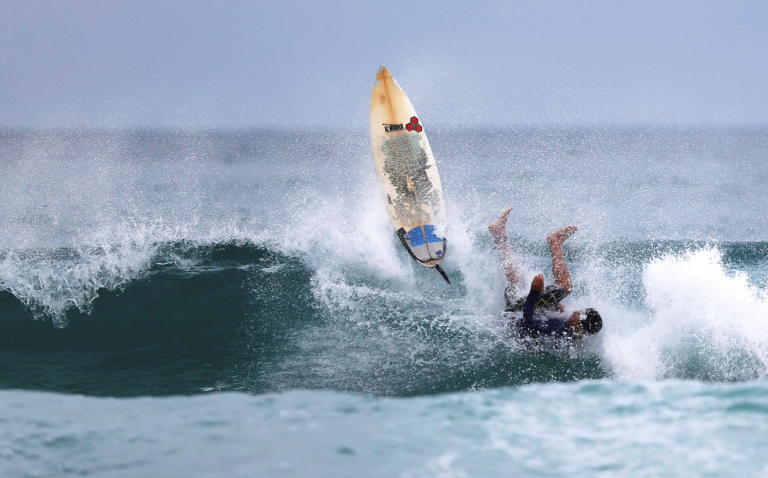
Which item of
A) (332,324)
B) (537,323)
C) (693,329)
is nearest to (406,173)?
(332,324)

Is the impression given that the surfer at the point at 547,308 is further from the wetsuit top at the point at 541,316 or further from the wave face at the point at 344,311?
the wave face at the point at 344,311

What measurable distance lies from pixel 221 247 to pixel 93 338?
222cm

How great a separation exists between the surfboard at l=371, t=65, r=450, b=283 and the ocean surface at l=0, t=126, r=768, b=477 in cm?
22

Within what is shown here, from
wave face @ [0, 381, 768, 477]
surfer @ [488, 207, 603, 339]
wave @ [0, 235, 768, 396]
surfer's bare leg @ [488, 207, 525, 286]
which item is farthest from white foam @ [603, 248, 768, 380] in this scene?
surfer's bare leg @ [488, 207, 525, 286]

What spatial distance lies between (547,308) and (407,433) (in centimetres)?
190

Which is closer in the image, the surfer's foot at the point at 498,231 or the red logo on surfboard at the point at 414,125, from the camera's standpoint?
the surfer's foot at the point at 498,231

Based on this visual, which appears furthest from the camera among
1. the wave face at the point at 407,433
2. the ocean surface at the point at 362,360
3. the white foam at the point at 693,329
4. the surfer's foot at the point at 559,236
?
the surfer's foot at the point at 559,236

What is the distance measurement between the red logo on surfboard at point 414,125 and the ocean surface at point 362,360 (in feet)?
2.79

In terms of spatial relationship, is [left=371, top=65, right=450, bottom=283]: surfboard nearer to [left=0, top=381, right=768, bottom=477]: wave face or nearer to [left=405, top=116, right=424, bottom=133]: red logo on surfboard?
[left=405, top=116, right=424, bottom=133]: red logo on surfboard

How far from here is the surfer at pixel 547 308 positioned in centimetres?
493

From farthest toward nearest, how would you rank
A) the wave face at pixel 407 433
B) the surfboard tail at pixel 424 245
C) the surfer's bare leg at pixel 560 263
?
the surfboard tail at pixel 424 245 < the surfer's bare leg at pixel 560 263 < the wave face at pixel 407 433

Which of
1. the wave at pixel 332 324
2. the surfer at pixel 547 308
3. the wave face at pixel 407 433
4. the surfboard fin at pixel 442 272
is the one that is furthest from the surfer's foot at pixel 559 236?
the wave face at pixel 407 433

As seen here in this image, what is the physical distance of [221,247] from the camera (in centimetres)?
779

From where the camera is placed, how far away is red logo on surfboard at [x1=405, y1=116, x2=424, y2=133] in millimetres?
7746
